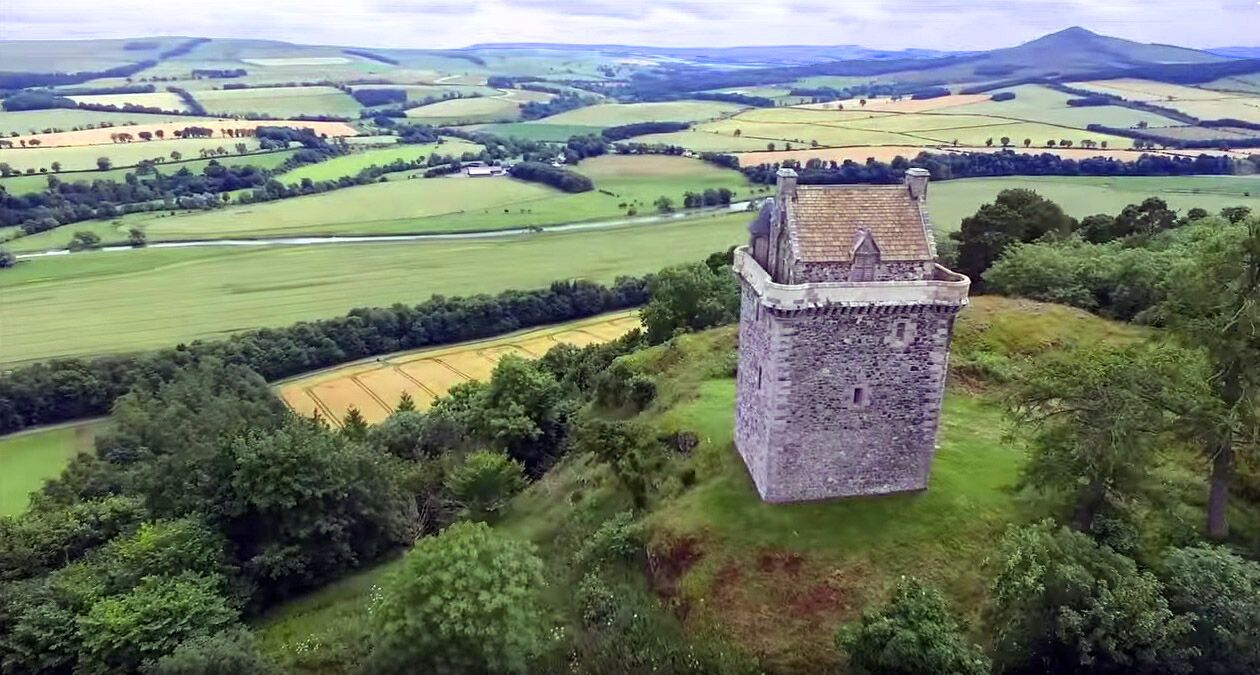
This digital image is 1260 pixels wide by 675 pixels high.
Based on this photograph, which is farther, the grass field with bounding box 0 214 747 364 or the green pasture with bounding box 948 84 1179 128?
the green pasture with bounding box 948 84 1179 128

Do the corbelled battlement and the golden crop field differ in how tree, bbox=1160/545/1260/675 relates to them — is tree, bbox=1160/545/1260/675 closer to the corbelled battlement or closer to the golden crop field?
the corbelled battlement

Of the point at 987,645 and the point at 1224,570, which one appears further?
the point at 987,645

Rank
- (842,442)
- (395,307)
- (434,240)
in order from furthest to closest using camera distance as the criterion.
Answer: (434,240) → (395,307) → (842,442)

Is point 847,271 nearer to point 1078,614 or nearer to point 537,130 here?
point 1078,614

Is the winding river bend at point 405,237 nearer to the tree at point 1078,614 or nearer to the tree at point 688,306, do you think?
the tree at point 688,306

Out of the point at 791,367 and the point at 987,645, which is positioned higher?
the point at 791,367

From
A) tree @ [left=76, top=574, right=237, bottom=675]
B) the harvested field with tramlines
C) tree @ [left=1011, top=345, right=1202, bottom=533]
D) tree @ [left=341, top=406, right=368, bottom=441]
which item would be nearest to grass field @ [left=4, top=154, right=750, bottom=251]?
the harvested field with tramlines

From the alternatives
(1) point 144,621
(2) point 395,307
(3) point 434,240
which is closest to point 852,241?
(1) point 144,621

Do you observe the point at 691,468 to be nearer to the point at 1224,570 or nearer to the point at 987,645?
the point at 987,645
